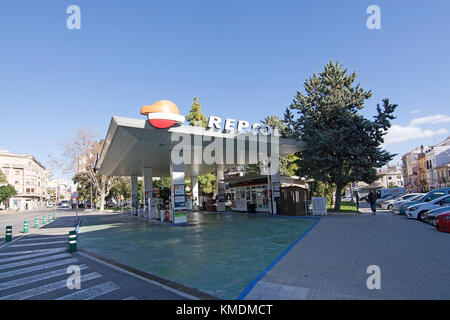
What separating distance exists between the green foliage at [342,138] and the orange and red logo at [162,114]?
37.0 feet

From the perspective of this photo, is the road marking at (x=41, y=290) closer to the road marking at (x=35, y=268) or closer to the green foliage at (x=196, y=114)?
the road marking at (x=35, y=268)

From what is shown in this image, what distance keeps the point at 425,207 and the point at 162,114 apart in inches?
607

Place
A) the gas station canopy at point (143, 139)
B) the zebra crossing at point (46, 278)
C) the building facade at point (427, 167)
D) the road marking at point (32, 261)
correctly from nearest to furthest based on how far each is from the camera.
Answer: the zebra crossing at point (46, 278) → the road marking at point (32, 261) → the gas station canopy at point (143, 139) → the building facade at point (427, 167)

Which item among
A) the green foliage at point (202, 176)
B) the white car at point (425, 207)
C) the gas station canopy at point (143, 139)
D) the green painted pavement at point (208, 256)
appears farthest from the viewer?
the green foliage at point (202, 176)

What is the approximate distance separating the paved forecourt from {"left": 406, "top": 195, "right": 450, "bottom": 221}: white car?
15761 mm

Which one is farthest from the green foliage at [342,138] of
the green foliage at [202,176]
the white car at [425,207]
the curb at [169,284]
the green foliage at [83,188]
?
the green foliage at [83,188]

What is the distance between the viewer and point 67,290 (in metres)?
5.38

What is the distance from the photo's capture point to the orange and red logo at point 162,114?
1250cm

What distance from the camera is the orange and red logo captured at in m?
12.5

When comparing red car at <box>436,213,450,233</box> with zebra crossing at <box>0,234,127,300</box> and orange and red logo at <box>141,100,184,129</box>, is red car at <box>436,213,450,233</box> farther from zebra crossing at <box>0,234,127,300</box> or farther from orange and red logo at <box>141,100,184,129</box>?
zebra crossing at <box>0,234,127,300</box>

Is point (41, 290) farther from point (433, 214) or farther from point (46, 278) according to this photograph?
point (433, 214)
